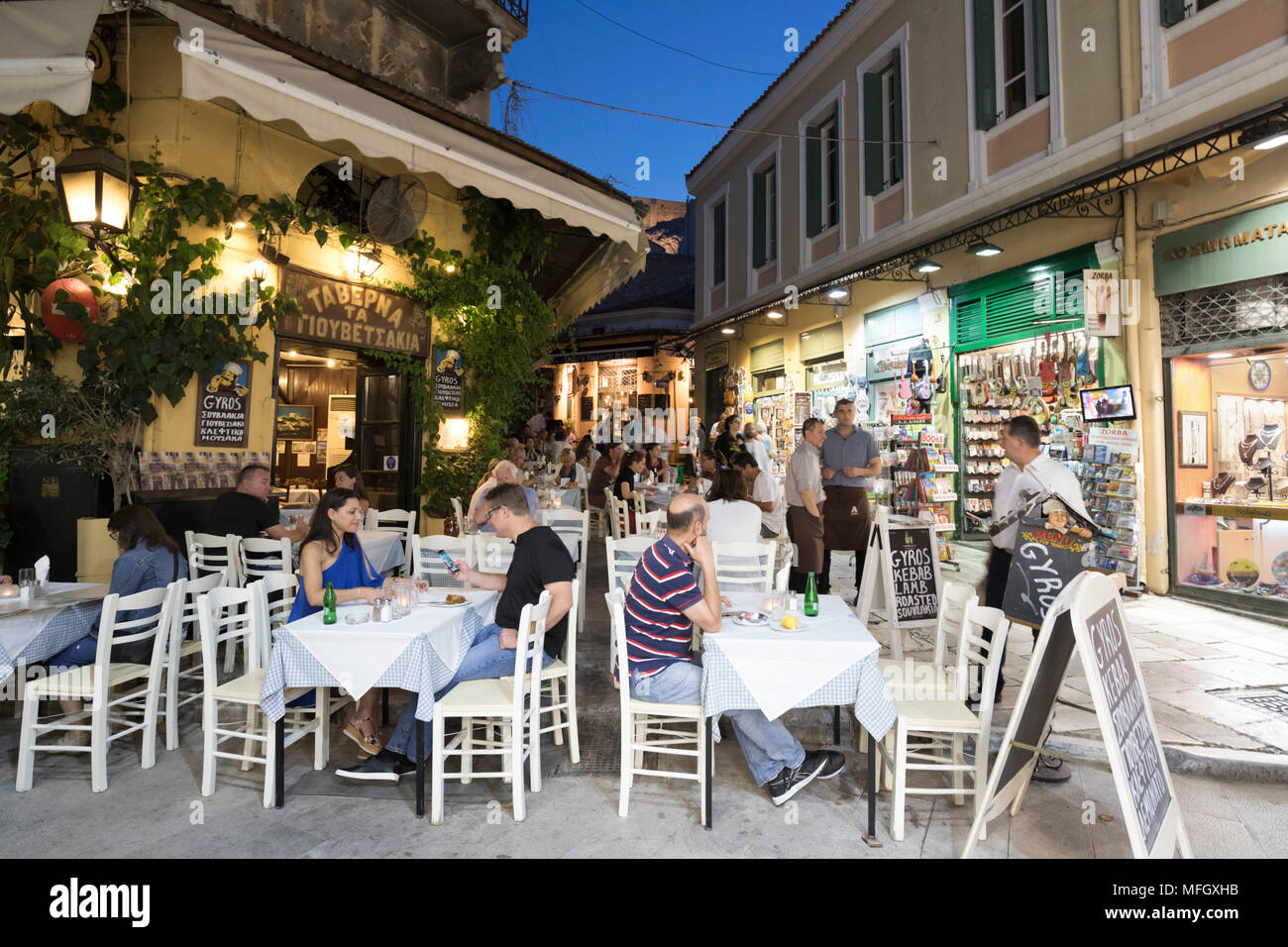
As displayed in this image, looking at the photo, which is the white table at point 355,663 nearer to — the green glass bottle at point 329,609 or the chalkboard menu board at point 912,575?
the green glass bottle at point 329,609

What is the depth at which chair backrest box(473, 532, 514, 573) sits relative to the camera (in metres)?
5.25

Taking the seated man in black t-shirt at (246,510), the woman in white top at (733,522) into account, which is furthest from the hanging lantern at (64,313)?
the woman in white top at (733,522)

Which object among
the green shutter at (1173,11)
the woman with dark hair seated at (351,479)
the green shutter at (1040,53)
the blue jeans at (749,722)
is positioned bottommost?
the blue jeans at (749,722)

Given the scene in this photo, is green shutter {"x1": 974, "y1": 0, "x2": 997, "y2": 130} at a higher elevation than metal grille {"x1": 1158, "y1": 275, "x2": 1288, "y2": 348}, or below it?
higher

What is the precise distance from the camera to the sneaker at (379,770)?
12.0 ft

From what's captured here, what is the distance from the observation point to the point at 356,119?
18.0 feet

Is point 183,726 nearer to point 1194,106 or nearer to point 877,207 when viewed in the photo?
point 1194,106

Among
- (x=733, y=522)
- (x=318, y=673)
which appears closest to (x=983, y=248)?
(x=733, y=522)

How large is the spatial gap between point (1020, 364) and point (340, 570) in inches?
317

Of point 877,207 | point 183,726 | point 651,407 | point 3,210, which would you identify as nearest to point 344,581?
point 183,726

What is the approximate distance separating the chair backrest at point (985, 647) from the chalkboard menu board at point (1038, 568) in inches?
Answer: 31.8

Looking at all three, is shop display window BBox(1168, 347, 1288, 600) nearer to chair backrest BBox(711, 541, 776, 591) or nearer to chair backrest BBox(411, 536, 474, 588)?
chair backrest BBox(711, 541, 776, 591)

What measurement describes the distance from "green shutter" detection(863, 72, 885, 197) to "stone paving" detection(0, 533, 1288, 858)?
923 cm

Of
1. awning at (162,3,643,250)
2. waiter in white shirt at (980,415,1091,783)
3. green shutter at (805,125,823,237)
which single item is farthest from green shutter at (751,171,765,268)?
waiter in white shirt at (980,415,1091,783)
